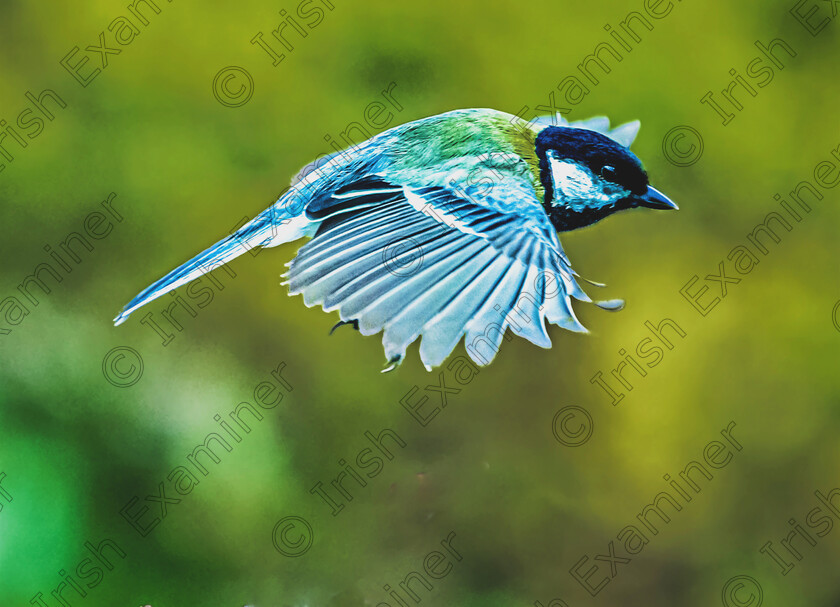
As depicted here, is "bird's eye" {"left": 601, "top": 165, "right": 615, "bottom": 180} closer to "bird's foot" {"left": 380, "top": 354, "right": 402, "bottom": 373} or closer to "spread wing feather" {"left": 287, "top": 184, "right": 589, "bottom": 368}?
"spread wing feather" {"left": 287, "top": 184, "right": 589, "bottom": 368}

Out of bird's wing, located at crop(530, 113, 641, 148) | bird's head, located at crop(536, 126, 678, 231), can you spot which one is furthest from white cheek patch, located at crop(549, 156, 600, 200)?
bird's wing, located at crop(530, 113, 641, 148)

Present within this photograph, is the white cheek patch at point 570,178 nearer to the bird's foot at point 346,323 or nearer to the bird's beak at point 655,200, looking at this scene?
the bird's beak at point 655,200

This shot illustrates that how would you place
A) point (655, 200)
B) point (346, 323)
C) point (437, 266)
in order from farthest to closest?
1. point (655, 200)
2. point (346, 323)
3. point (437, 266)

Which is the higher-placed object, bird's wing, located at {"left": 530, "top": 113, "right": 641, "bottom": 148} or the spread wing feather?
bird's wing, located at {"left": 530, "top": 113, "right": 641, "bottom": 148}

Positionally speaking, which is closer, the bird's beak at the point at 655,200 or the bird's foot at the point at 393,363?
the bird's foot at the point at 393,363

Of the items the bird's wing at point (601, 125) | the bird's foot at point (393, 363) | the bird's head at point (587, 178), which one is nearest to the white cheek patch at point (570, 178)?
the bird's head at point (587, 178)

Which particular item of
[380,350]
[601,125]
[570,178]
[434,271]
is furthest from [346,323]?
[601,125]

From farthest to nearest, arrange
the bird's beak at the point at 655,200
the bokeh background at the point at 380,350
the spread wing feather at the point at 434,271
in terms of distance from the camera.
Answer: the bird's beak at the point at 655,200 → the bokeh background at the point at 380,350 → the spread wing feather at the point at 434,271

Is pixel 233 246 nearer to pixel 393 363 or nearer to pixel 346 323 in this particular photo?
pixel 346 323
